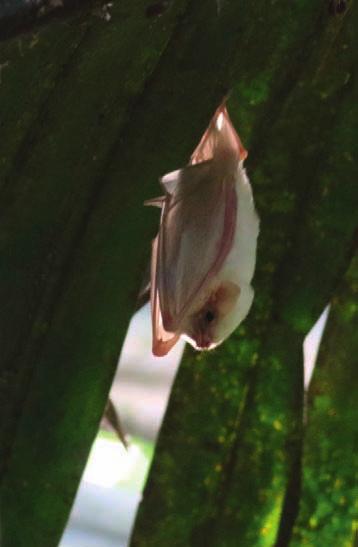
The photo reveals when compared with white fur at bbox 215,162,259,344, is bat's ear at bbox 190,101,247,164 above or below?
above

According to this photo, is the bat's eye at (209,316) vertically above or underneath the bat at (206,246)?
underneath

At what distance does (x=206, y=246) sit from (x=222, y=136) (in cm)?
7

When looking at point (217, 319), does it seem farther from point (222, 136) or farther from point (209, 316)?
point (222, 136)

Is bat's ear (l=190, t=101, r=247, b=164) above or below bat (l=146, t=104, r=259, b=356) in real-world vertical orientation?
above

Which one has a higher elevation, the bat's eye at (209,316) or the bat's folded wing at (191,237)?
the bat's folded wing at (191,237)

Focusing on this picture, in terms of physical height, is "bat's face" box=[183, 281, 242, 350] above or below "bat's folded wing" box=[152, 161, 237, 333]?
below

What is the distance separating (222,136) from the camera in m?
0.48

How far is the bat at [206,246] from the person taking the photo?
1.52 ft

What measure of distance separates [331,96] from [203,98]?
0.08 metres

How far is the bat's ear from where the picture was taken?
480 millimetres

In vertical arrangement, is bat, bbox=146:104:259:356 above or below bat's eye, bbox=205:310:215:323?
above

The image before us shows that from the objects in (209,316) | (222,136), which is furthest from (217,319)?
(222,136)

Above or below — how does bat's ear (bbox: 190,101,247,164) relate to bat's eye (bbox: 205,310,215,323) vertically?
above

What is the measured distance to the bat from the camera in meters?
0.46
